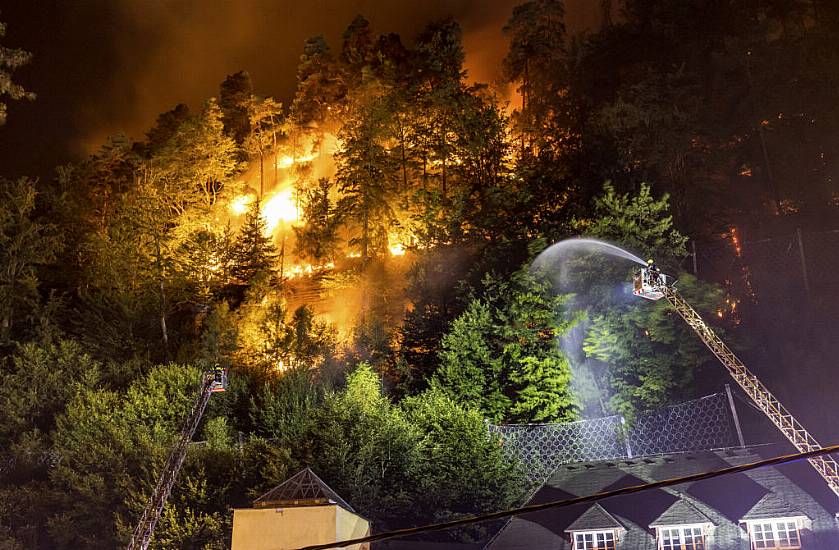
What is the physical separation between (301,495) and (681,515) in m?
11.6

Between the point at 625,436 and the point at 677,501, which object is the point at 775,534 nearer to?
the point at 677,501

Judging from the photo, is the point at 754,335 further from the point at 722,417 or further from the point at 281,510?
the point at 281,510

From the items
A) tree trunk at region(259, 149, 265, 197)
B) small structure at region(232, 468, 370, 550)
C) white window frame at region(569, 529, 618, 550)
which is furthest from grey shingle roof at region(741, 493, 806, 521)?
tree trunk at region(259, 149, 265, 197)

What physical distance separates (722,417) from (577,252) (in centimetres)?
1073

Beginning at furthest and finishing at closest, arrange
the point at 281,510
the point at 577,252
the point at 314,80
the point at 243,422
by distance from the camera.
Result: the point at 314,80 → the point at 243,422 → the point at 577,252 → the point at 281,510

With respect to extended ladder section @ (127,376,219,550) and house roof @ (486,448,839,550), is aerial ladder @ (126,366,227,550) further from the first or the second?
house roof @ (486,448,839,550)

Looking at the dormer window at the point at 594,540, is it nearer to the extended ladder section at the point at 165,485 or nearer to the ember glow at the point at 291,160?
the extended ladder section at the point at 165,485

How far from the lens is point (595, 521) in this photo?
22109mm

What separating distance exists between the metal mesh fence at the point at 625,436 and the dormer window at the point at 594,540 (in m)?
4.44

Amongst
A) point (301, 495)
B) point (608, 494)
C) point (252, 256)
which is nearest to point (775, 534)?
point (301, 495)

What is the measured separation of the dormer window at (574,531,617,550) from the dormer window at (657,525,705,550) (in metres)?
1.27

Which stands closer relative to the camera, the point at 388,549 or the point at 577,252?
the point at 388,549

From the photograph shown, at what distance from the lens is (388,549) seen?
2711cm

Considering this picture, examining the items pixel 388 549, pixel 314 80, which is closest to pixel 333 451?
pixel 388 549
